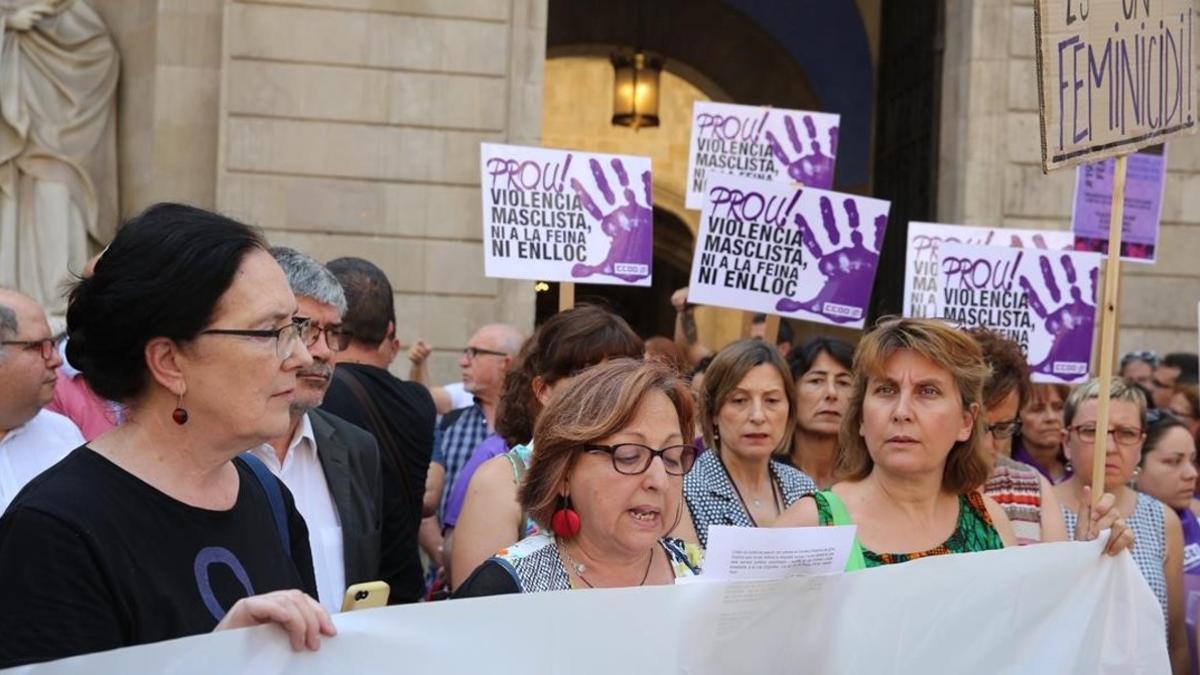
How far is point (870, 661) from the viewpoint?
11.3ft

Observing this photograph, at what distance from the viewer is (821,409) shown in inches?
262

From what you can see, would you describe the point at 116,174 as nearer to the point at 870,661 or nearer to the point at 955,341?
the point at 955,341

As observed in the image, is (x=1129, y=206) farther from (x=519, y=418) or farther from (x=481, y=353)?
(x=519, y=418)

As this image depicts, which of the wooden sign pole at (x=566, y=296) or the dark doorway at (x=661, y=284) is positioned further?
the dark doorway at (x=661, y=284)

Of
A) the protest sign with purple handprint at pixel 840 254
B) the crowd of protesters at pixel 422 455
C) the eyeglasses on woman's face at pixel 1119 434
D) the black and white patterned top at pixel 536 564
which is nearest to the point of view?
the crowd of protesters at pixel 422 455

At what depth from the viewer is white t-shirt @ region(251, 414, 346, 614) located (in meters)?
4.30

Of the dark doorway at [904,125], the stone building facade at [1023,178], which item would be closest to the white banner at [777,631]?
the stone building facade at [1023,178]

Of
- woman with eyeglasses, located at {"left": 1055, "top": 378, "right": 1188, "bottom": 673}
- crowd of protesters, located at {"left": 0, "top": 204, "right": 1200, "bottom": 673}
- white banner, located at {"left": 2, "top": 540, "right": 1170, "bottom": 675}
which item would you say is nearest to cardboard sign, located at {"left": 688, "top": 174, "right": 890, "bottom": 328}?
crowd of protesters, located at {"left": 0, "top": 204, "right": 1200, "bottom": 673}

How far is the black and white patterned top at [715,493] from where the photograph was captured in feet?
17.1

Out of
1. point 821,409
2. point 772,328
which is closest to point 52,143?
point 772,328

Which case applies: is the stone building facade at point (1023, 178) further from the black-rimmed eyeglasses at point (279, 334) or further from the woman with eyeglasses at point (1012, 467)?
the black-rimmed eyeglasses at point (279, 334)

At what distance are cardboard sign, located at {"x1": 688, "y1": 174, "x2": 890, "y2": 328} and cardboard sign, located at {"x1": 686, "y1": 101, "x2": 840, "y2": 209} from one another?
1.23 m

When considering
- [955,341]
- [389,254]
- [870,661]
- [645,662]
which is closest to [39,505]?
[645,662]

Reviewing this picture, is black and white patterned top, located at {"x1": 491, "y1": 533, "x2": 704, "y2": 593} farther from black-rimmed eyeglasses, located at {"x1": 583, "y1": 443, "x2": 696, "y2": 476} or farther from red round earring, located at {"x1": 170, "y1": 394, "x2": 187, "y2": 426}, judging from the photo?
red round earring, located at {"x1": 170, "y1": 394, "x2": 187, "y2": 426}
